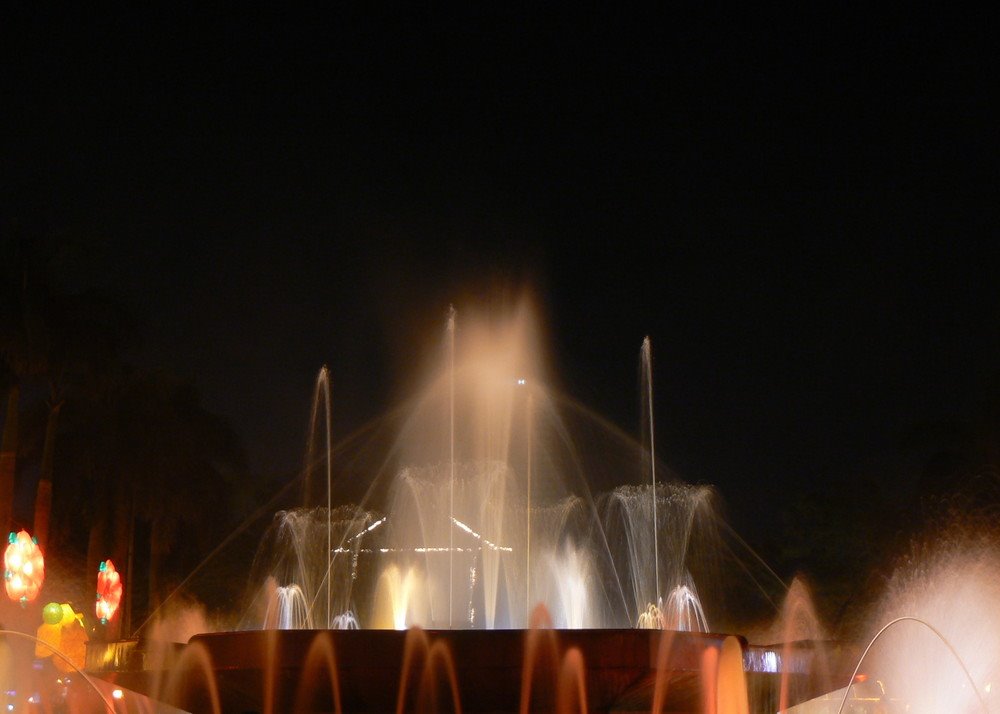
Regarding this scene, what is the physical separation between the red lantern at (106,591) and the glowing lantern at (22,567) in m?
7.57

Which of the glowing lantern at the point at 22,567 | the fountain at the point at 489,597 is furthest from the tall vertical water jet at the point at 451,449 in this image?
the glowing lantern at the point at 22,567

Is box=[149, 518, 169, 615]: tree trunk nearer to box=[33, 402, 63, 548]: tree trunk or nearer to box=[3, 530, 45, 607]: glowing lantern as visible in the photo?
box=[33, 402, 63, 548]: tree trunk

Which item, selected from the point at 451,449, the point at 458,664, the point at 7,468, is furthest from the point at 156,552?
the point at 458,664

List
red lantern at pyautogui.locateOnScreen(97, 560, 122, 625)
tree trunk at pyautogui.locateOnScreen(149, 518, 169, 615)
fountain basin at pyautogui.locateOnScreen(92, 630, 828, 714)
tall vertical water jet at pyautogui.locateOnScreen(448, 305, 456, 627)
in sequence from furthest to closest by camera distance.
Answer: tree trunk at pyautogui.locateOnScreen(149, 518, 169, 615) → red lantern at pyautogui.locateOnScreen(97, 560, 122, 625) → tall vertical water jet at pyautogui.locateOnScreen(448, 305, 456, 627) → fountain basin at pyautogui.locateOnScreen(92, 630, 828, 714)

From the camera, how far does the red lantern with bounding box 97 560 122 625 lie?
3734cm

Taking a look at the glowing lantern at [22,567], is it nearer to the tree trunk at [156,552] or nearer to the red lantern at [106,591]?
the red lantern at [106,591]

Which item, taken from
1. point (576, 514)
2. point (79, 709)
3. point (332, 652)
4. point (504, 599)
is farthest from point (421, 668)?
point (576, 514)

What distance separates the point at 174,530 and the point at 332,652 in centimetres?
2892

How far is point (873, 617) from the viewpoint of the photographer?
33.4m

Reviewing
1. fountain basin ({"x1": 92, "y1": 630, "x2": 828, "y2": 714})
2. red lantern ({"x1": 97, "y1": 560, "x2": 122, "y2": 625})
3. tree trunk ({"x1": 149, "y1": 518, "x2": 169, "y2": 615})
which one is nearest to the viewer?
fountain basin ({"x1": 92, "y1": 630, "x2": 828, "y2": 714})

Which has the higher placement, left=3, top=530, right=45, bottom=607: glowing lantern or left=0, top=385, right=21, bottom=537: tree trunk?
left=0, top=385, right=21, bottom=537: tree trunk

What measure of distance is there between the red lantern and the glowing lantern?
7.57 metres

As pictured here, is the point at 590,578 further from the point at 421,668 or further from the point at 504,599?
the point at 421,668

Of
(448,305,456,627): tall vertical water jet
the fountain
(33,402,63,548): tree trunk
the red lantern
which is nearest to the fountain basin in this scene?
the fountain
